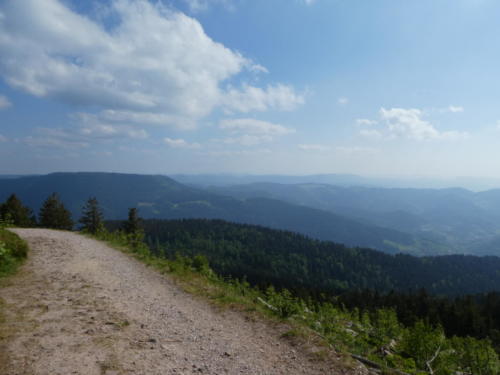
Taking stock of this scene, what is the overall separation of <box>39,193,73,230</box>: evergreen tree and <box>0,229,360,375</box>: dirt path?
49937 mm

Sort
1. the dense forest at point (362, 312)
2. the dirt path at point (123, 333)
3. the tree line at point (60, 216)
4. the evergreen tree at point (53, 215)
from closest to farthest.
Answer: the dirt path at point (123, 333), the dense forest at point (362, 312), the tree line at point (60, 216), the evergreen tree at point (53, 215)

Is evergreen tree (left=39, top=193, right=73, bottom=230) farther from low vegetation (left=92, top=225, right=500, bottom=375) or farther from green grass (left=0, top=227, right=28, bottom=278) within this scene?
low vegetation (left=92, top=225, right=500, bottom=375)

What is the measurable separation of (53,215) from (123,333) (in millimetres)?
58315

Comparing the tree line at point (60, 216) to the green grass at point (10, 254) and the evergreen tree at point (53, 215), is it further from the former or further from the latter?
the green grass at point (10, 254)

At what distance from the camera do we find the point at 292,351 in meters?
7.69

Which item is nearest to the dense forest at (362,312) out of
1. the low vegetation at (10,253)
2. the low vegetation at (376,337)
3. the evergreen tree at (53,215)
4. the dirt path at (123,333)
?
the low vegetation at (376,337)

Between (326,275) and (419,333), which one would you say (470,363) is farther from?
(326,275)

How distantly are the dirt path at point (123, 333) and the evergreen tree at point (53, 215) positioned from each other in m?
49.9

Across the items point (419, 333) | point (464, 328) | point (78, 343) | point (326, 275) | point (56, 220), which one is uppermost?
point (78, 343)

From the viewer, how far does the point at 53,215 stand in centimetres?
5256

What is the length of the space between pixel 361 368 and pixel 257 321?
391 centimetres

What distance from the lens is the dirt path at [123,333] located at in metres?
6.04

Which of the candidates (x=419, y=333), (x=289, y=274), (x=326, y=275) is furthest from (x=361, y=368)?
(x=326, y=275)

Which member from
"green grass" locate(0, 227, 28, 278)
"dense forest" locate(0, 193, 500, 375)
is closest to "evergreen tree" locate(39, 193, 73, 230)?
"dense forest" locate(0, 193, 500, 375)
